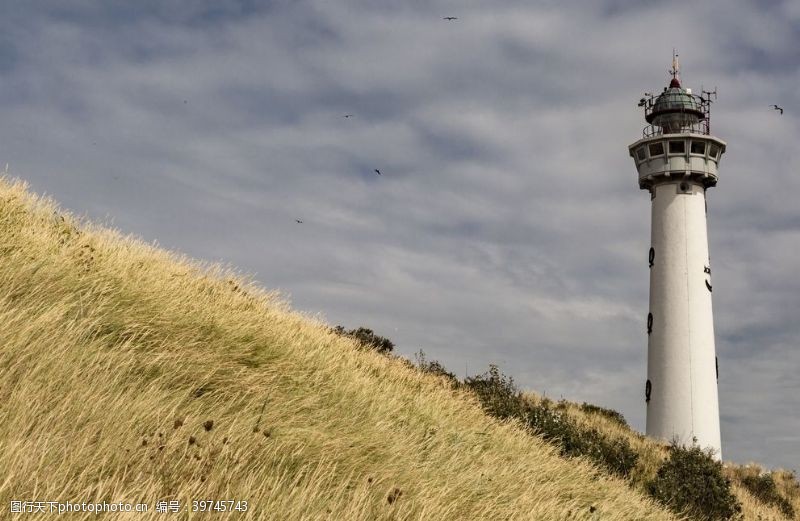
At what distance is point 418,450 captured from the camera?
27.9 feet

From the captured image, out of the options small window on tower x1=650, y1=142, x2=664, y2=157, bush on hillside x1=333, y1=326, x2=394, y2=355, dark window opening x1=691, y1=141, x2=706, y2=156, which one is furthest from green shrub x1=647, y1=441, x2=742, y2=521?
dark window opening x1=691, y1=141, x2=706, y2=156

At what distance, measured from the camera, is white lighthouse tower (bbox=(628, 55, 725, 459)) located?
96.0ft

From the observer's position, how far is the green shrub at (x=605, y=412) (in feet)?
104

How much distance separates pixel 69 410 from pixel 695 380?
28677mm

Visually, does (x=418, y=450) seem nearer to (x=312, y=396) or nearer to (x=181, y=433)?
(x=312, y=396)

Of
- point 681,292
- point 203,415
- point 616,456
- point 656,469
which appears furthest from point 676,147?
point 203,415

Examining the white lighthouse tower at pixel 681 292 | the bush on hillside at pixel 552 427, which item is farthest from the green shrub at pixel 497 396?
the white lighthouse tower at pixel 681 292

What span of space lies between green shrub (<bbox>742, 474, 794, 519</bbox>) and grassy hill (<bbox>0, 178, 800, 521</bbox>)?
60.6ft

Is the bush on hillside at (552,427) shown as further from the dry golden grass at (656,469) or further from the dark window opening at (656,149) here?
the dark window opening at (656,149)

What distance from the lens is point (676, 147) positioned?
3250cm

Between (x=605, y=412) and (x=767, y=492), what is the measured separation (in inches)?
286

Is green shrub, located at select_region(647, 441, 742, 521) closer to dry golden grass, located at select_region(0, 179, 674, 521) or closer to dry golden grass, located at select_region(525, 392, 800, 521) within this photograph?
dry golden grass, located at select_region(525, 392, 800, 521)

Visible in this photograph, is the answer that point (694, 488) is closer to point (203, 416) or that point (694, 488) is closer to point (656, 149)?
point (203, 416)

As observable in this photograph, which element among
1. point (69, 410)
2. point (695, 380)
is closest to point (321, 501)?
point (69, 410)
